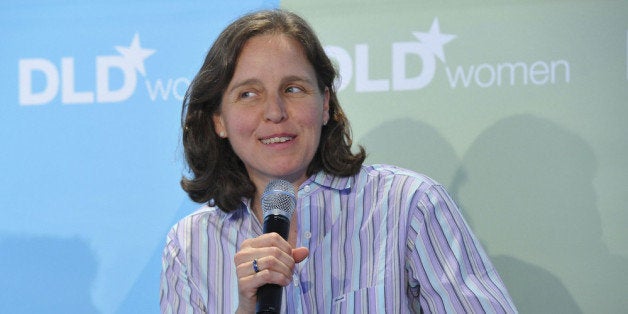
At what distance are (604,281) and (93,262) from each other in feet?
5.67

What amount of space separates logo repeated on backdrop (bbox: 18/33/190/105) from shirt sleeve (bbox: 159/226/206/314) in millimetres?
902

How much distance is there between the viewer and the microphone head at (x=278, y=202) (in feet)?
5.80

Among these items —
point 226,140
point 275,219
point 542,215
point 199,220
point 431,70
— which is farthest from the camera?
point 431,70

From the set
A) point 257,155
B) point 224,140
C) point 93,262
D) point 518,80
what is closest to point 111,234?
point 93,262

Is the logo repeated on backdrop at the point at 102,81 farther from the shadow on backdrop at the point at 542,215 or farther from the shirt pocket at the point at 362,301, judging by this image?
the shirt pocket at the point at 362,301

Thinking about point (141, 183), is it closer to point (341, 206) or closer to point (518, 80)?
point (341, 206)

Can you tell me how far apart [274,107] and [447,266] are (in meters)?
0.57

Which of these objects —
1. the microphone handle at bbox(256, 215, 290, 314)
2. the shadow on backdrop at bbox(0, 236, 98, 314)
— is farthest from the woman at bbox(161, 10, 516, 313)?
the shadow on backdrop at bbox(0, 236, 98, 314)

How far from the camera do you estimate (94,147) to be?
3146 mm

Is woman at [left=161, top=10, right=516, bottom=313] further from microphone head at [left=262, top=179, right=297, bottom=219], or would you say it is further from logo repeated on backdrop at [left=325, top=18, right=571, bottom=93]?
logo repeated on backdrop at [left=325, top=18, right=571, bottom=93]

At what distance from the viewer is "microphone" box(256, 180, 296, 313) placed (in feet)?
5.25

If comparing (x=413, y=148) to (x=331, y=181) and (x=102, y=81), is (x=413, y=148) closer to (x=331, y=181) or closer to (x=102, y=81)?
(x=331, y=181)

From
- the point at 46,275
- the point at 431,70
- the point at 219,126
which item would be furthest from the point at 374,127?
the point at 46,275

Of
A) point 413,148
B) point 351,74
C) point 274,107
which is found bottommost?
point 413,148
